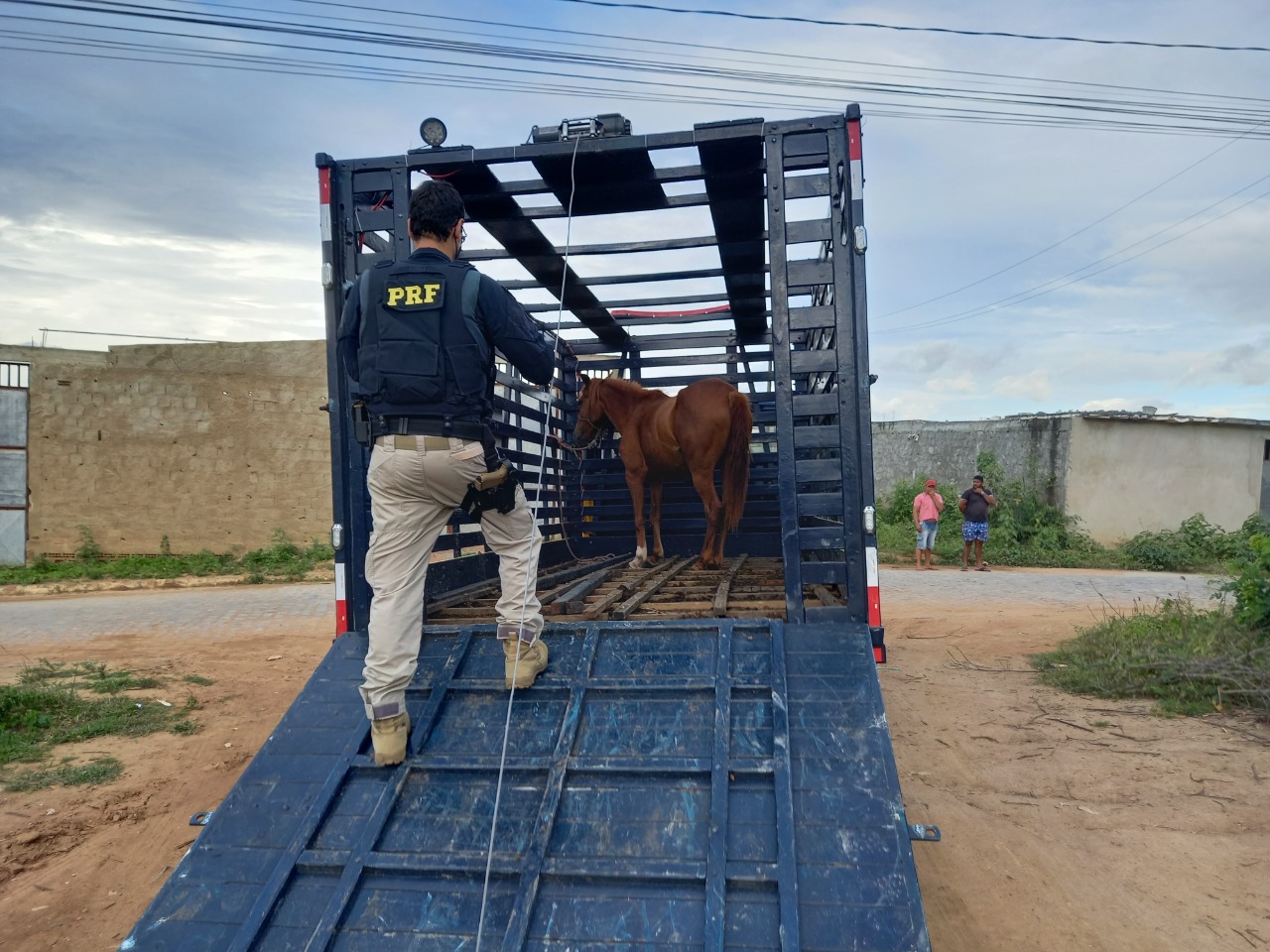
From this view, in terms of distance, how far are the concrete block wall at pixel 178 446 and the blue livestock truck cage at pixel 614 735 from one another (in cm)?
1111

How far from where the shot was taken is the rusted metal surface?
407 cm

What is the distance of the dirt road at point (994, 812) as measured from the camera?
3.22m

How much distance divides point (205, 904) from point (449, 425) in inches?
66.8

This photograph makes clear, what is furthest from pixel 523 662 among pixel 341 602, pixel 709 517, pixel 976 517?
pixel 976 517

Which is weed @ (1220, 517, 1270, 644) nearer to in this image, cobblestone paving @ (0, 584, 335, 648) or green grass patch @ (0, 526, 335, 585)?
cobblestone paving @ (0, 584, 335, 648)

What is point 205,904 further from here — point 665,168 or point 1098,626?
point 1098,626

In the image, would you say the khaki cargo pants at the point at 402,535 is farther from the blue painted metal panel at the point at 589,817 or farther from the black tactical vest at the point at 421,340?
the blue painted metal panel at the point at 589,817

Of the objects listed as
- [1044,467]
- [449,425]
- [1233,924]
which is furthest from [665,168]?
[1044,467]

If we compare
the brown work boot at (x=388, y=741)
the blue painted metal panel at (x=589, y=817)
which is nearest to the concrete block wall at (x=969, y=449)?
the blue painted metal panel at (x=589, y=817)

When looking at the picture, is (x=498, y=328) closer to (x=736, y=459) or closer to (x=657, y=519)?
(x=736, y=459)

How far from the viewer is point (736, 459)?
22.2 ft

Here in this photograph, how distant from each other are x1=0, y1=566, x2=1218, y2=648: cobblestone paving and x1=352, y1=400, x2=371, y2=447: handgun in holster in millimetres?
7065

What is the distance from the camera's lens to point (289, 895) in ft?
8.44

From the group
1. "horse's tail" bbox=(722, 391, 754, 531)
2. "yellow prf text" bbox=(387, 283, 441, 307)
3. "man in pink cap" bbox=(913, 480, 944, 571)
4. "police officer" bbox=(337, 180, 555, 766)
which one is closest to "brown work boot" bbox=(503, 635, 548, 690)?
"police officer" bbox=(337, 180, 555, 766)
